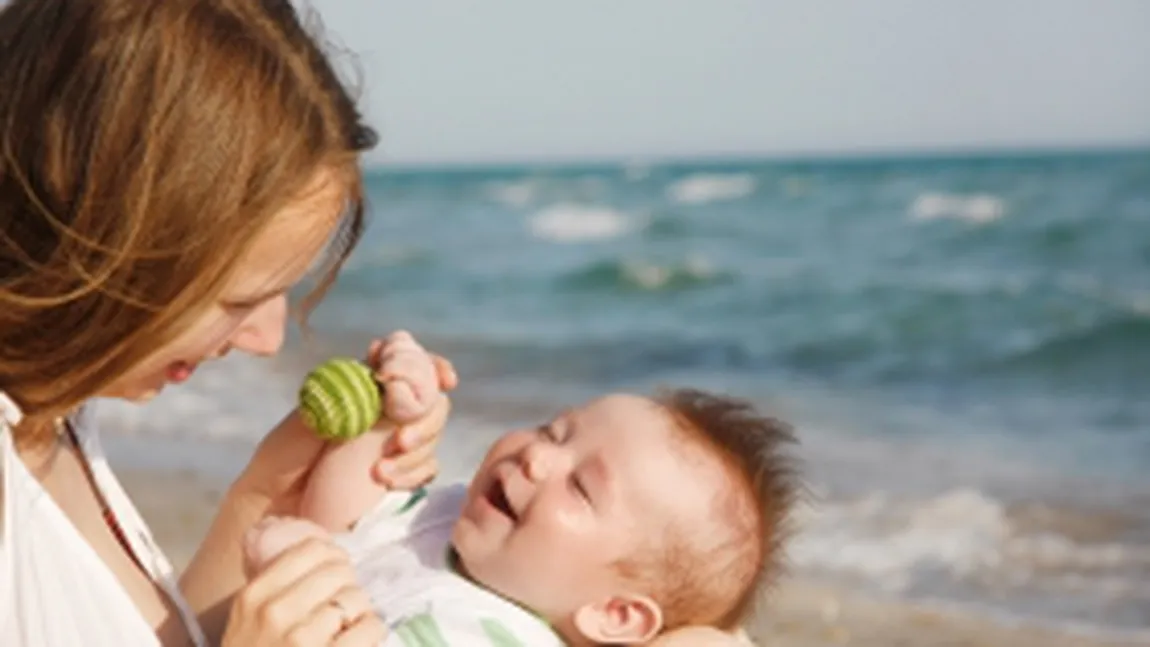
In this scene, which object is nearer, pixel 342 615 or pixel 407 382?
pixel 342 615

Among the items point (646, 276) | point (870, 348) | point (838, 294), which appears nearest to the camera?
point (870, 348)

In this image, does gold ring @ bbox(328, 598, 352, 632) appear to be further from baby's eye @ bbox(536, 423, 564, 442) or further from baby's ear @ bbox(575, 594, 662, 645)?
baby's eye @ bbox(536, 423, 564, 442)

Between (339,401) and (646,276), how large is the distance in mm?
12404

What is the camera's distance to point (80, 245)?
1937mm

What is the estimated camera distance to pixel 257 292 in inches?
81.8

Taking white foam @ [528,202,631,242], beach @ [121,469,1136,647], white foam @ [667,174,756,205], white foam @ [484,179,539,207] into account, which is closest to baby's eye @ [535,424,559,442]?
beach @ [121,469,1136,647]

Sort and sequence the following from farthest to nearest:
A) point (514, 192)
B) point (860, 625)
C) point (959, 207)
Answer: point (514, 192)
point (959, 207)
point (860, 625)

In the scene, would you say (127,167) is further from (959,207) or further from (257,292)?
(959,207)

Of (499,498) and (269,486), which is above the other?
(499,498)

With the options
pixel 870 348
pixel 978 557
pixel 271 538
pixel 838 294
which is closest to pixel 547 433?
pixel 271 538

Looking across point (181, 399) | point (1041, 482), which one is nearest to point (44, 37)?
point (1041, 482)

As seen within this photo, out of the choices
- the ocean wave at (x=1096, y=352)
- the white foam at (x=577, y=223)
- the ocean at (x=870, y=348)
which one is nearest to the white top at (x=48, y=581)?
the ocean at (x=870, y=348)

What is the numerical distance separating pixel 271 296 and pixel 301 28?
331mm

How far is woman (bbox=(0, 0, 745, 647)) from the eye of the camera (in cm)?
192
